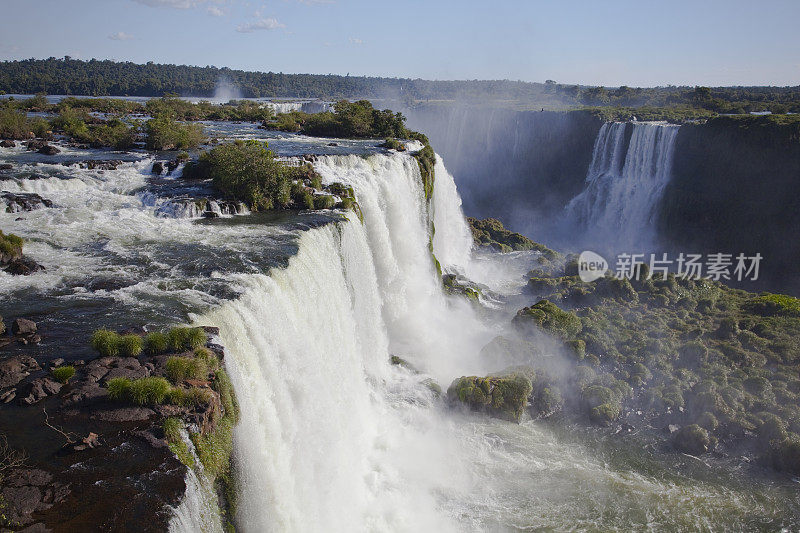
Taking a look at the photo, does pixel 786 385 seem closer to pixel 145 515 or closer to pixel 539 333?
pixel 539 333

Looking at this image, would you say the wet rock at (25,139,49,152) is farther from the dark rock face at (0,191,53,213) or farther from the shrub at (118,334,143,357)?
the shrub at (118,334,143,357)

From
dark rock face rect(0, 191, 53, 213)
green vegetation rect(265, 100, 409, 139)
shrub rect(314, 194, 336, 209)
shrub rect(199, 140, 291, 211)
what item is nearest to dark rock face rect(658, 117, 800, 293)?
green vegetation rect(265, 100, 409, 139)

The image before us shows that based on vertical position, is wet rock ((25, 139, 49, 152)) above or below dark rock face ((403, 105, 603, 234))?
below

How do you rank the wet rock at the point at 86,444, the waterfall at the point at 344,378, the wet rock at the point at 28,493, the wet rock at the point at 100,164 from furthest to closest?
the wet rock at the point at 100,164 → the waterfall at the point at 344,378 → the wet rock at the point at 86,444 → the wet rock at the point at 28,493

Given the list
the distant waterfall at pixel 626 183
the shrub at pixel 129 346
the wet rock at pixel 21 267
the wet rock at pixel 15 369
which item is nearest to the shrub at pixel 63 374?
the wet rock at pixel 15 369

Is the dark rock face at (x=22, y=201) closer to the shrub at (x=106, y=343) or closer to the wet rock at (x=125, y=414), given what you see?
the shrub at (x=106, y=343)

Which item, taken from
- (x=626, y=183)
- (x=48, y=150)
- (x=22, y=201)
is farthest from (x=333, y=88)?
(x=22, y=201)
